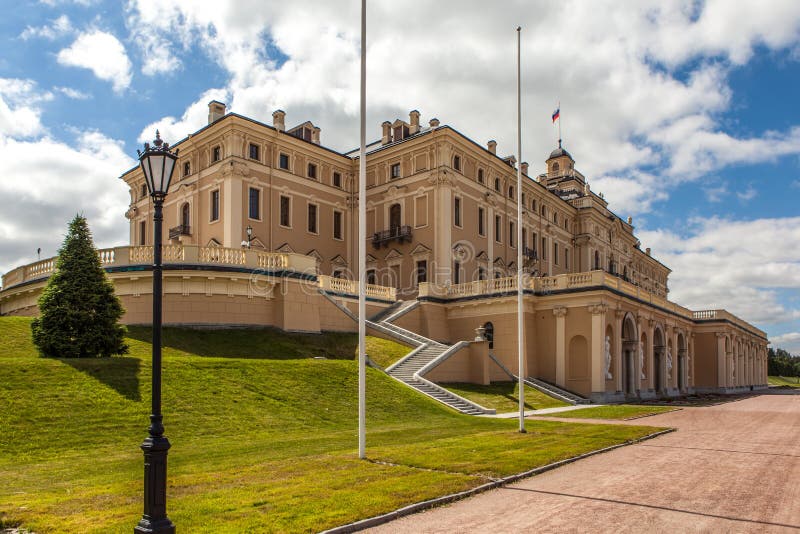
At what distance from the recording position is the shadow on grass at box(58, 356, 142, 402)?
18047 millimetres

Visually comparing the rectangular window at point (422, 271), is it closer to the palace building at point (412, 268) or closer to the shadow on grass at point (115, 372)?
the palace building at point (412, 268)

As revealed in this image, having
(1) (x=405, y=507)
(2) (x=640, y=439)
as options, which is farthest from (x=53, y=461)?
(2) (x=640, y=439)

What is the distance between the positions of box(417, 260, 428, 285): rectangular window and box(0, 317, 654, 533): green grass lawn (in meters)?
23.0

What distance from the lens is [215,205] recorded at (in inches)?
1833

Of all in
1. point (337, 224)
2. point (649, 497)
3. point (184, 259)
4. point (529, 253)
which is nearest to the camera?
point (649, 497)

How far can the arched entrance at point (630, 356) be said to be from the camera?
41.7 metres

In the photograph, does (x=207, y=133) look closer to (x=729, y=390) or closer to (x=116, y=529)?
(x=116, y=529)

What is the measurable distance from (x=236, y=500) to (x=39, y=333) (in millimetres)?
14999

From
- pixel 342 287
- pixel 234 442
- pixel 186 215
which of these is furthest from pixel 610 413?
pixel 186 215

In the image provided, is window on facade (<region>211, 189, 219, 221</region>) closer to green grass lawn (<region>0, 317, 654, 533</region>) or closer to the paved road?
green grass lawn (<region>0, 317, 654, 533</region>)

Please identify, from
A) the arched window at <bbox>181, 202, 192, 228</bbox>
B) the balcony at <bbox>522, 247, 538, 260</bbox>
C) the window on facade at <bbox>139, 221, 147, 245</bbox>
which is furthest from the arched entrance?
the window on facade at <bbox>139, 221, 147, 245</bbox>

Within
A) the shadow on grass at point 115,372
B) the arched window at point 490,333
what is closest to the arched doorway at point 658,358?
the arched window at point 490,333

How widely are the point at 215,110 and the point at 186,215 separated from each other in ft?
28.4

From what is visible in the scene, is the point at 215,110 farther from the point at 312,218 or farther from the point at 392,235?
the point at 392,235
